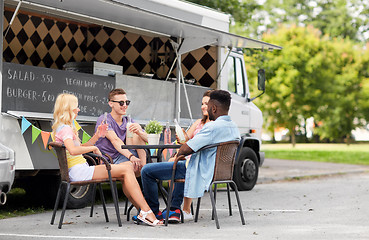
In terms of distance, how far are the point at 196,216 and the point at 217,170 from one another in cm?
80

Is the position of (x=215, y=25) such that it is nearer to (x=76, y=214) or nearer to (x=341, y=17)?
(x=76, y=214)

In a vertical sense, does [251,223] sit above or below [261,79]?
below

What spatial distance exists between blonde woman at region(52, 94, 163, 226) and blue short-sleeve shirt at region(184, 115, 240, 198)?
1.57 ft

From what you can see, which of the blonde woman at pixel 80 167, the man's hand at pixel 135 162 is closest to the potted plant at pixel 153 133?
the man's hand at pixel 135 162

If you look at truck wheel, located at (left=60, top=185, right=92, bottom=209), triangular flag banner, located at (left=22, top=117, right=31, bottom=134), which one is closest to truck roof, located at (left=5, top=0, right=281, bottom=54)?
triangular flag banner, located at (left=22, top=117, right=31, bottom=134)

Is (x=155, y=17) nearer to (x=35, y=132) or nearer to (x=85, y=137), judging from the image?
(x=85, y=137)

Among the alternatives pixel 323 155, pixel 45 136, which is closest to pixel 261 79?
pixel 45 136

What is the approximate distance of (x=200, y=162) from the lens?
277 inches

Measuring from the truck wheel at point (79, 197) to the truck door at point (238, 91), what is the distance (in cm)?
373

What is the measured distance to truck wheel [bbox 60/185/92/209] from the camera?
8.65 meters

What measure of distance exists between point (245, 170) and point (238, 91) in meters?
1.42

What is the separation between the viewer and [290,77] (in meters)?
37.8

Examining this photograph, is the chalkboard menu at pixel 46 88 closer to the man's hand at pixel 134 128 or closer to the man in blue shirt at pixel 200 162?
the man's hand at pixel 134 128

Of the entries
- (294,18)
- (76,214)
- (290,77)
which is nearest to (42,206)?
(76,214)
